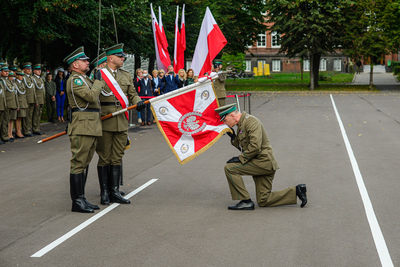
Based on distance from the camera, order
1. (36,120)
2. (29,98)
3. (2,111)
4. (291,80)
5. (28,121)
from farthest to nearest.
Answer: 1. (291,80)
2. (36,120)
3. (29,98)
4. (28,121)
5. (2,111)

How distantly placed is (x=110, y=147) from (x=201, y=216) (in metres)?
1.69

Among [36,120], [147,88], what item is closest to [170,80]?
[147,88]

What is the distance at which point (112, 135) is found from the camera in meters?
Answer: 7.61

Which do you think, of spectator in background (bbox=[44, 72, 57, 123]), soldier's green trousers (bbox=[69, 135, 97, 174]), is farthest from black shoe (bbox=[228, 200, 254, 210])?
spectator in background (bbox=[44, 72, 57, 123])

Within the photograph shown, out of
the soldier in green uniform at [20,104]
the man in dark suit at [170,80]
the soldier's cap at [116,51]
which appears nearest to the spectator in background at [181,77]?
the man in dark suit at [170,80]

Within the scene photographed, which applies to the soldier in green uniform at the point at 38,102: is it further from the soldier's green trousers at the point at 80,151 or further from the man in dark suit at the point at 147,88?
the soldier's green trousers at the point at 80,151

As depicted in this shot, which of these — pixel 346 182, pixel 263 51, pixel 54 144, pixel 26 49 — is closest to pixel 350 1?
pixel 26 49

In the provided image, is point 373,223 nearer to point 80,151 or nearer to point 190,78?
point 80,151

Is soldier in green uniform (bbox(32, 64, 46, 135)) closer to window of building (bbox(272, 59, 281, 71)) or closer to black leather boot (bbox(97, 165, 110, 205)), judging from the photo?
black leather boot (bbox(97, 165, 110, 205))

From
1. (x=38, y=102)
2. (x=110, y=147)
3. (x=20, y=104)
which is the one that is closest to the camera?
(x=110, y=147)

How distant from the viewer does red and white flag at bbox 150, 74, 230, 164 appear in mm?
7824

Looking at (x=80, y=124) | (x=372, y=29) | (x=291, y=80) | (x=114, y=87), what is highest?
(x=372, y=29)

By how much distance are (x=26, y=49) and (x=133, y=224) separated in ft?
75.3

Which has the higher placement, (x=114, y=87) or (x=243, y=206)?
(x=114, y=87)
